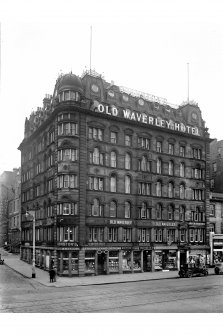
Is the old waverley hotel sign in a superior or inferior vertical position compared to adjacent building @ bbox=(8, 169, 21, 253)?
superior

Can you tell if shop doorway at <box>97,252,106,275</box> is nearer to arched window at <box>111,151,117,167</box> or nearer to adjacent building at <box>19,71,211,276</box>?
adjacent building at <box>19,71,211,276</box>

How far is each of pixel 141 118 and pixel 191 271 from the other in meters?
19.5

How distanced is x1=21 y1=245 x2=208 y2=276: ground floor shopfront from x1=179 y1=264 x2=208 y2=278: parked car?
793 centimetres

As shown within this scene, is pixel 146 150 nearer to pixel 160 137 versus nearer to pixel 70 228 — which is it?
pixel 160 137

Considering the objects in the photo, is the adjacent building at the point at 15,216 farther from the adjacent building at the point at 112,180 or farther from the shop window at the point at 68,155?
the shop window at the point at 68,155

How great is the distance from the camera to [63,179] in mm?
42188

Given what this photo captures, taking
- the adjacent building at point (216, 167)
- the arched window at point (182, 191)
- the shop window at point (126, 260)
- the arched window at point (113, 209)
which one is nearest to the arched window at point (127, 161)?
the arched window at point (113, 209)

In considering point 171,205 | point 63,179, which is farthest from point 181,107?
point 63,179

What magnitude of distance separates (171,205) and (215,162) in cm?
2042

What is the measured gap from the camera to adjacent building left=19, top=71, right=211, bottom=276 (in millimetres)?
42312

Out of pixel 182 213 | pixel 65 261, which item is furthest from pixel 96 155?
pixel 182 213

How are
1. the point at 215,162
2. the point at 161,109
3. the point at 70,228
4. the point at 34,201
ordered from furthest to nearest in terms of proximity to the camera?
the point at 215,162 → the point at 161,109 → the point at 34,201 → the point at 70,228

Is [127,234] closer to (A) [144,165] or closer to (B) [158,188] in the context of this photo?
(B) [158,188]

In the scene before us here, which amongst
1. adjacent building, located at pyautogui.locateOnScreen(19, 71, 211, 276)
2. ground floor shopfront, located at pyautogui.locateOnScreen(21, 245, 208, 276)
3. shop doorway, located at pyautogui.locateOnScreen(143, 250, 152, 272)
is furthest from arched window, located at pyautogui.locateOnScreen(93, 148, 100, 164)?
shop doorway, located at pyautogui.locateOnScreen(143, 250, 152, 272)
